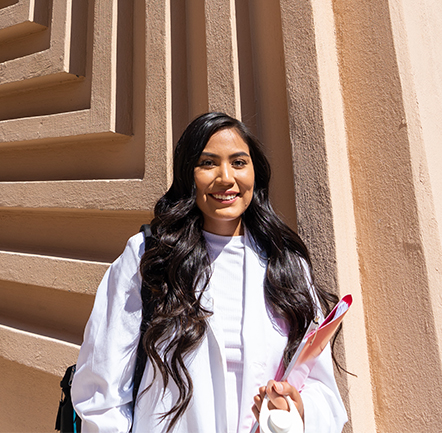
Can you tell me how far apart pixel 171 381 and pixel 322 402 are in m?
0.51

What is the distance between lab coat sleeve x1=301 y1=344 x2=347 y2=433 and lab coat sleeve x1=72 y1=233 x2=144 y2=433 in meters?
0.61

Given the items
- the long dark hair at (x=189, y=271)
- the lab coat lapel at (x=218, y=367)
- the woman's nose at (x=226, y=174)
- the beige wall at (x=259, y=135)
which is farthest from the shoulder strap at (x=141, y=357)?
the beige wall at (x=259, y=135)

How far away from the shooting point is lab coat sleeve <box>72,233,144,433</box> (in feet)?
4.12

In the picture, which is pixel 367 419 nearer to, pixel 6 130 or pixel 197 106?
pixel 197 106

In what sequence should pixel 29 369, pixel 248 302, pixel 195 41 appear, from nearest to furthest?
pixel 248 302, pixel 195 41, pixel 29 369

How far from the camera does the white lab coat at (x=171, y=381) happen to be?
124 centimetres

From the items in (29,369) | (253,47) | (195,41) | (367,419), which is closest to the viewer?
(367,419)

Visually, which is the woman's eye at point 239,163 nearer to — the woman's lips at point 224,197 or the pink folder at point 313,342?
the woman's lips at point 224,197

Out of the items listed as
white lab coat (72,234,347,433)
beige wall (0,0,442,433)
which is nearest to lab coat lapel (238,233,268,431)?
white lab coat (72,234,347,433)

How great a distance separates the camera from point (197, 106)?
2.37 metres

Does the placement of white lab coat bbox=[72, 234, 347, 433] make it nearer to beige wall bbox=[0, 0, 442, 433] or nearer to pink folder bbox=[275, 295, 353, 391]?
pink folder bbox=[275, 295, 353, 391]

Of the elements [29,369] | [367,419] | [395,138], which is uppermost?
[395,138]

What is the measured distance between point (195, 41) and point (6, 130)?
1790mm

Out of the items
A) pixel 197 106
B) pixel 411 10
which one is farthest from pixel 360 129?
pixel 197 106
